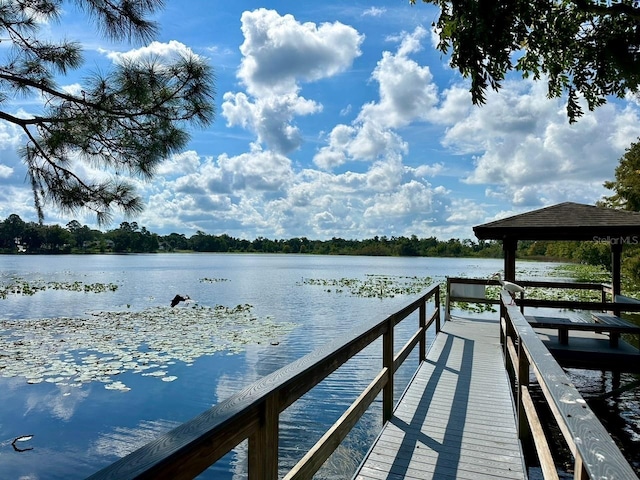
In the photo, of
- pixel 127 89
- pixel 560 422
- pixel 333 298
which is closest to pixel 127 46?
pixel 127 89

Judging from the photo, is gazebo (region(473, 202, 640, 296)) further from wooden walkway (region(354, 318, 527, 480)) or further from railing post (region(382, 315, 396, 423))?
railing post (region(382, 315, 396, 423))

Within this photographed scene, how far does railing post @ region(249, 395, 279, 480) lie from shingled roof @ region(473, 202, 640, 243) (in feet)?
23.1

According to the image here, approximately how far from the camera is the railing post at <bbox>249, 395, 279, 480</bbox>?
5.66 feet

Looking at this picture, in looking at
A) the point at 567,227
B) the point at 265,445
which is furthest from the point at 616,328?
the point at 265,445

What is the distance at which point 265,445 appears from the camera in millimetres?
1776

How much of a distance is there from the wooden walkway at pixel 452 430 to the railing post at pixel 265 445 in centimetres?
158

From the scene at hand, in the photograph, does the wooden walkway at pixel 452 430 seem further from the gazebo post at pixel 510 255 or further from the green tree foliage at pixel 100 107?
the green tree foliage at pixel 100 107

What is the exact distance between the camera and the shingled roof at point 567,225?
7501 millimetres

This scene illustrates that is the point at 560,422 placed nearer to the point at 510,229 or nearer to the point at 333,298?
the point at 510,229

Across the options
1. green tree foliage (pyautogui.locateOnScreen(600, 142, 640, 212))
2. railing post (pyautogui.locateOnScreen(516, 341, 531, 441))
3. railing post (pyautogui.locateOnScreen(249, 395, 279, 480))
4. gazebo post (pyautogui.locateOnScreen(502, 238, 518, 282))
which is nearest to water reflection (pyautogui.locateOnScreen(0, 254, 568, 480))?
railing post (pyautogui.locateOnScreen(516, 341, 531, 441))

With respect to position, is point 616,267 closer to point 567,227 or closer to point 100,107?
point 567,227

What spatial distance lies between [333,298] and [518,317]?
52.5 ft

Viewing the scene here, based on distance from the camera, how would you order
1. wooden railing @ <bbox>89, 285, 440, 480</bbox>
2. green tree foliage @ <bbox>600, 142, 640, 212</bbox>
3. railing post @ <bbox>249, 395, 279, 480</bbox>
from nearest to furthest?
1. wooden railing @ <bbox>89, 285, 440, 480</bbox>
2. railing post @ <bbox>249, 395, 279, 480</bbox>
3. green tree foliage @ <bbox>600, 142, 640, 212</bbox>

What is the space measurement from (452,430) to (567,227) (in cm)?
520
